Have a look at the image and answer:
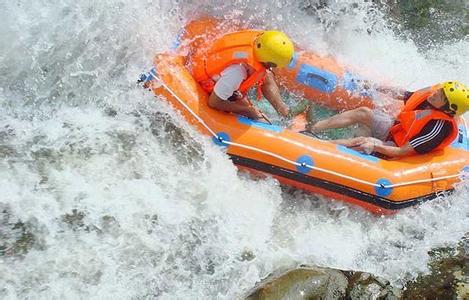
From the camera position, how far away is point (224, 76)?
18.1 ft

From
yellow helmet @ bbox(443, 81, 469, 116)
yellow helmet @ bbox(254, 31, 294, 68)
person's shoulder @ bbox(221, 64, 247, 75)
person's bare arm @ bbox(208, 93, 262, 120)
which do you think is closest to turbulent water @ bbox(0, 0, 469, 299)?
person's bare arm @ bbox(208, 93, 262, 120)

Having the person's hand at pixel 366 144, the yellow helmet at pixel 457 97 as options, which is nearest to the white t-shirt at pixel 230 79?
the person's hand at pixel 366 144

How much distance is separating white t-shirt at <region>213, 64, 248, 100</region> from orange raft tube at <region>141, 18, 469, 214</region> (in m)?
0.26

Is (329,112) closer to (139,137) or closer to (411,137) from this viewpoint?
(411,137)

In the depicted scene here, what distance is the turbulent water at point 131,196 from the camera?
466cm

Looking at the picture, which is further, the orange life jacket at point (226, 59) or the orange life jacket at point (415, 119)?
the orange life jacket at point (415, 119)

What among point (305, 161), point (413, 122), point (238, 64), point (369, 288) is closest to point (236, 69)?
point (238, 64)

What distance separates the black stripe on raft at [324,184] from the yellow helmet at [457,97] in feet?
3.10

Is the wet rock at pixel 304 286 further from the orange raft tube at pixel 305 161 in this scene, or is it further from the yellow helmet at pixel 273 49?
the yellow helmet at pixel 273 49

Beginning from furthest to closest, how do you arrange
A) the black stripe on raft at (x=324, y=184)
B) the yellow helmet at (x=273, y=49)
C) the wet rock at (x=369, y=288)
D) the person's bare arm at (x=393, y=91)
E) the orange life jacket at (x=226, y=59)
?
the person's bare arm at (x=393, y=91) → the black stripe on raft at (x=324, y=184) → the orange life jacket at (x=226, y=59) → the yellow helmet at (x=273, y=49) → the wet rock at (x=369, y=288)

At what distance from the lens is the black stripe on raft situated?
570cm

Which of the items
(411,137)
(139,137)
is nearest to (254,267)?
(139,137)

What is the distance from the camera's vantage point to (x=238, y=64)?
5.48 m

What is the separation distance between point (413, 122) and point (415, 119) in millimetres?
40
